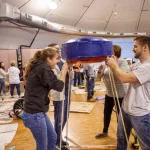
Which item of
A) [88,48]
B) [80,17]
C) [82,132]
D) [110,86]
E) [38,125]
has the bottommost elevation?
[82,132]

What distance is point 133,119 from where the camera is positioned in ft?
4.99

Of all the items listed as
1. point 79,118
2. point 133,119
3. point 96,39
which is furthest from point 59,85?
point 79,118

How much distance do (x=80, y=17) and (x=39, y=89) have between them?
726 cm

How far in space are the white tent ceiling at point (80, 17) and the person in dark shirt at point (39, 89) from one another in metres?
5.03

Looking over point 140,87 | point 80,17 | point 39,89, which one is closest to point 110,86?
point 140,87

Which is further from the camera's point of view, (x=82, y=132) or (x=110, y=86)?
(x=82, y=132)

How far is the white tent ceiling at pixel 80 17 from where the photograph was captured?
6950mm

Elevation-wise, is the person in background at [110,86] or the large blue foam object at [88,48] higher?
the large blue foam object at [88,48]

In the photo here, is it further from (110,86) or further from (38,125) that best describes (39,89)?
(110,86)

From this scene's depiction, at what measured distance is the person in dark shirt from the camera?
149 centimetres

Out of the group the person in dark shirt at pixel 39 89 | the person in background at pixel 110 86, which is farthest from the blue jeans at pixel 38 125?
the person in background at pixel 110 86

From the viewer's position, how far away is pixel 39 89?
4.97ft

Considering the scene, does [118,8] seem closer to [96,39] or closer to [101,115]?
[101,115]

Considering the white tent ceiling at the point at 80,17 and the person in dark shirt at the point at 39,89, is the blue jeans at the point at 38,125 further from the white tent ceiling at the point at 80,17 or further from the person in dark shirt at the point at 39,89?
the white tent ceiling at the point at 80,17
